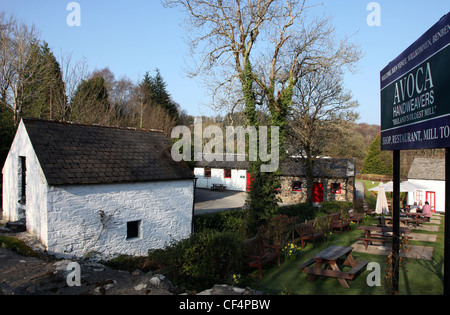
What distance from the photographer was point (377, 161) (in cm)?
5506

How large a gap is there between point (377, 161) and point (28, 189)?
176 ft

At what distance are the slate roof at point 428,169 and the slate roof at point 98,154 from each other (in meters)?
21.5

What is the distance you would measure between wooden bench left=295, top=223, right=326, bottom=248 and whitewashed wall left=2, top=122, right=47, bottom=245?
31.8ft

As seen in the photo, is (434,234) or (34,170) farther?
(434,234)

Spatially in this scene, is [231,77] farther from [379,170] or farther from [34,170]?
[379,170]

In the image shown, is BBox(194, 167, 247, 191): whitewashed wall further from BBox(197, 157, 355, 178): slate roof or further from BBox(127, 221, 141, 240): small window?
BBox(127, 221, 141, 240): small window

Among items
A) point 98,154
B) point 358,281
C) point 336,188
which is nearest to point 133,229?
point 98,154

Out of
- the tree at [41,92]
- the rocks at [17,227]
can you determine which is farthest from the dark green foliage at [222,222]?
the tree at [41,92]

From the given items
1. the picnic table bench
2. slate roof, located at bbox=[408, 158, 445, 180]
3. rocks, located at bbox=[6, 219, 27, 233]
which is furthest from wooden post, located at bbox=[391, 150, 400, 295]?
the picnic table bench

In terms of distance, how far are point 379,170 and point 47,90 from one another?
A: 164 ft

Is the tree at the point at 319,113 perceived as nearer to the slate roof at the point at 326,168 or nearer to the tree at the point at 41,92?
the slate roof at the point at 326,168

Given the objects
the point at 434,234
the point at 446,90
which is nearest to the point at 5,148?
the point at 446,90
